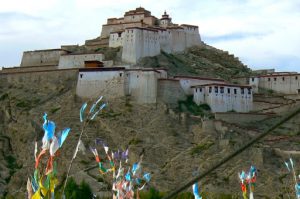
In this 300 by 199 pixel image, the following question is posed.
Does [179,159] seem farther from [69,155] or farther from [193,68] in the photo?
[193,68]

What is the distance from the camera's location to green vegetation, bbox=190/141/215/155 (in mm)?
53938

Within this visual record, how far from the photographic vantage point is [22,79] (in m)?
68.7

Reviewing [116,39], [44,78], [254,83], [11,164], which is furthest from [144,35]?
[11,164]

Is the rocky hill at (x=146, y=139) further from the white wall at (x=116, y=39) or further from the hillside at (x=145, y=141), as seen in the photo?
the white wall at (x=116, y=39)

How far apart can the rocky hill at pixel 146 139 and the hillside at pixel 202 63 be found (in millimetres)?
1115

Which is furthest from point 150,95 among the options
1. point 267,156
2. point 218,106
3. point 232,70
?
point 232,70

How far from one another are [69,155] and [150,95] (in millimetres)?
9566

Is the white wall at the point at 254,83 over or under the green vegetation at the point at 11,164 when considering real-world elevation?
over

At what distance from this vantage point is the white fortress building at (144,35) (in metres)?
69.0

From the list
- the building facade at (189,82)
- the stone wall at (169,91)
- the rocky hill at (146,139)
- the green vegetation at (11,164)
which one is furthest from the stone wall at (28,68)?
the building facade at (189,82)

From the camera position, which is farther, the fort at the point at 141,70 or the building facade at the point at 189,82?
the building facade at the point at 189,82

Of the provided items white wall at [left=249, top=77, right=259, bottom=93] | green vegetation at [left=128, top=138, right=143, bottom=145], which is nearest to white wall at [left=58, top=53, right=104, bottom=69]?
green vegetation at [left=128, top=138, right=143, bottom=145]

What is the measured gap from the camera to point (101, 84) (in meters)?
61.6

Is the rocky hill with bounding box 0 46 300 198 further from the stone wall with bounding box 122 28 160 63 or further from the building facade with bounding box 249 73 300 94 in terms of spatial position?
the building facade with bounding box 249 73 300 94
